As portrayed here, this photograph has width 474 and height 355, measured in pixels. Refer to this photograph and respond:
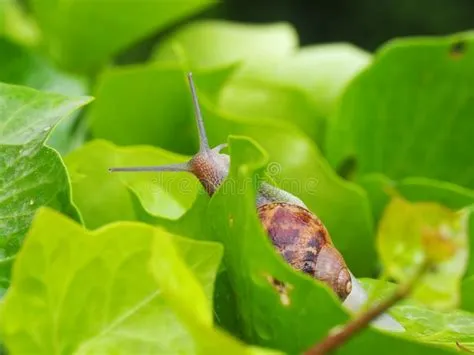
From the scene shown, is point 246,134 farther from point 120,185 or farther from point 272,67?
point 272,67

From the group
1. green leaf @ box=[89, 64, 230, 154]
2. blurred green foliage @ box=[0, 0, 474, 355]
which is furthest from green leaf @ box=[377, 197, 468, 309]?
green leaf @ box=[89, 64, 230, 154]

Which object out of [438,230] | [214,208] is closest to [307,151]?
[214,208]

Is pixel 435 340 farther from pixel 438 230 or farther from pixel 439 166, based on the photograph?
pixel 439 166

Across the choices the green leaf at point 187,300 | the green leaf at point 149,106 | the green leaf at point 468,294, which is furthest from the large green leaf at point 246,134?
the green leaf at point 187,300

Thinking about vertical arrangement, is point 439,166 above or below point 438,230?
below

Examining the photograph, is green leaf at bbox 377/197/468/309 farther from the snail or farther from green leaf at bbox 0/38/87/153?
green leaf at bbox 0/38/87/153
